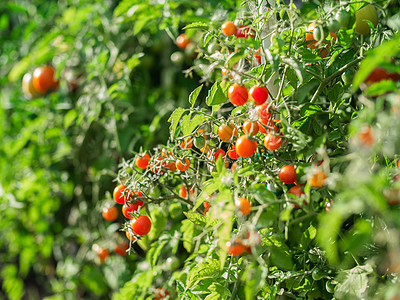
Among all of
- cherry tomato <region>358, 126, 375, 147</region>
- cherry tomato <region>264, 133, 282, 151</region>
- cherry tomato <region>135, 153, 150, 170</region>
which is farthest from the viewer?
cherry tomato <region>135, 153, 150, 170</region>

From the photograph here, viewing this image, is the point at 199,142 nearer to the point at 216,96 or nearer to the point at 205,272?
the point at 216,96

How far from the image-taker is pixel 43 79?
2.08 m

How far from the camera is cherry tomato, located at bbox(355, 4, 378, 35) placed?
3.03ft

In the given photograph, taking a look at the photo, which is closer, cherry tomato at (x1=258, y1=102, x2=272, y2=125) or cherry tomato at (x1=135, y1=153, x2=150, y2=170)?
cherry tomato at (x1=258, y1=102, x2=272, y2=125)

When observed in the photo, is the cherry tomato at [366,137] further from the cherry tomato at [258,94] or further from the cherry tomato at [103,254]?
the cherry tomato at [103,254]

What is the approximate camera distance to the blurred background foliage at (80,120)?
1.62 metres

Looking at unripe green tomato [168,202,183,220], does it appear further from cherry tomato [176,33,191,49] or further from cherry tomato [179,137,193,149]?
cherry tomato [176,33,191,49]

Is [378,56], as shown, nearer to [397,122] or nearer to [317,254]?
[397,122]

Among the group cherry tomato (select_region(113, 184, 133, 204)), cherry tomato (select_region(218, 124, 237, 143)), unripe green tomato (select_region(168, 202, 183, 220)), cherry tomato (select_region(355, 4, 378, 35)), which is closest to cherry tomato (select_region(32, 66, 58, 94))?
unripe green tomato (select_region(168, 202, 183, 220))

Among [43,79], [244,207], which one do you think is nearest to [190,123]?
[244,207]

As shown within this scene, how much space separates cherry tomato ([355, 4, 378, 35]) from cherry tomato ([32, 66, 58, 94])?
5.16ft

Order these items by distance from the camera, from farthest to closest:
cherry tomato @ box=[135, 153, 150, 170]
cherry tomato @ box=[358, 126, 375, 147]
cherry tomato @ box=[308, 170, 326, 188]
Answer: cherry tomato @ box=[135, 153, 150, 170] → cherry tomato @ box=[308, 170, 326, 188] → cherry tomato @ box=[358, 126, 375, 147]

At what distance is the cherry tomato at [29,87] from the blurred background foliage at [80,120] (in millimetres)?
108

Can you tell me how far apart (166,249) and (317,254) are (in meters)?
0.66
